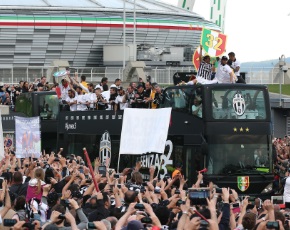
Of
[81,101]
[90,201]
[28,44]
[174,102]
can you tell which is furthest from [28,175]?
[28,44]

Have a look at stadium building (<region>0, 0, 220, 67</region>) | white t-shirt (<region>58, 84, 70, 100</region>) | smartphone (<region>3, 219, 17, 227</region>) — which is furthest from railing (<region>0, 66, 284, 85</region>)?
smartphone (<region>3, 219, 17, 227</region>)

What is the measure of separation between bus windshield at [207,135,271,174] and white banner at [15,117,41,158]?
4.33 meters

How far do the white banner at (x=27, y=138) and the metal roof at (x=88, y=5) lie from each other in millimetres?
72707

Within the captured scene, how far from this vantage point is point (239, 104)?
25375 mm

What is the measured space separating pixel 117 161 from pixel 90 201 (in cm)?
1358

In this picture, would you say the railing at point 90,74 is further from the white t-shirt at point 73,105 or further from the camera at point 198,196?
the camera at point 198,196

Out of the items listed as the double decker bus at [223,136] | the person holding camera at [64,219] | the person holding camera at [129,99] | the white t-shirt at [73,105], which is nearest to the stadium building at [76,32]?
the white t-shirt at [73,105]

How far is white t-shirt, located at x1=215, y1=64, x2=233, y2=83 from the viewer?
85.9ft

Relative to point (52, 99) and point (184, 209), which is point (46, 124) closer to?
point (52, 99)

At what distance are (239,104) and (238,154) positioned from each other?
1.01 meters

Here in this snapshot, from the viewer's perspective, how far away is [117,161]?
28438 mm

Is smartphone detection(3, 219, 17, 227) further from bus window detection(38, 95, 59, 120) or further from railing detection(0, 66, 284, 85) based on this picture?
railing detection(0, 66, 284, 85)

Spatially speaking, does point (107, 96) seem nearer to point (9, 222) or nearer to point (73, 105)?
point (73, 105)

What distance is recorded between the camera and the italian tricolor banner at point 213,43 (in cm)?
3032
